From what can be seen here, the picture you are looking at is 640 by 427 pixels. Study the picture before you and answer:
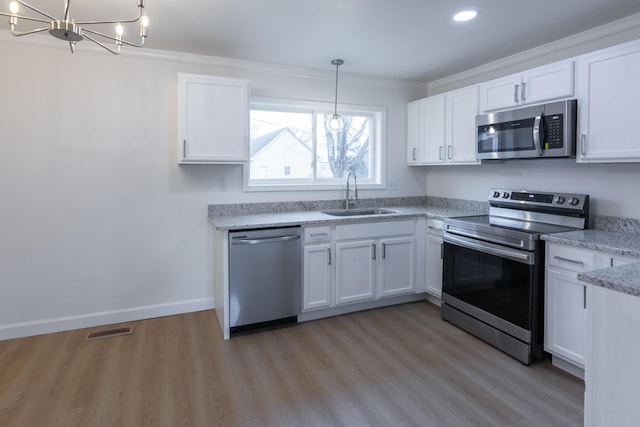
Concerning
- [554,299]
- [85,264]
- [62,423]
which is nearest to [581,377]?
[554,299]

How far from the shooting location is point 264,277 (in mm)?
A: 3037

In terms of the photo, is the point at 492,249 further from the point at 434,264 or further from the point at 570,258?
the point at 434,264

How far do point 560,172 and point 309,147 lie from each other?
2278mm

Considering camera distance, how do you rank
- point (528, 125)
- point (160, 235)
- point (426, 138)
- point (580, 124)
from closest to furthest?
point (580, 124) → point (528, 125) → point (160, 235) → point (426, 138)

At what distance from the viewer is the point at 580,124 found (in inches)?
99.7

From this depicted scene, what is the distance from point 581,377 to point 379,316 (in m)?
1.54

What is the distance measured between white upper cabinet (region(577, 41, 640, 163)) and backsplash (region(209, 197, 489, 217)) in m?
1.29

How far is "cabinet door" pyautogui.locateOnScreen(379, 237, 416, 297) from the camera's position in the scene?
11.6 feet

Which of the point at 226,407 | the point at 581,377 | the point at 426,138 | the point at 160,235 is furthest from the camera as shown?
the point at 426,138

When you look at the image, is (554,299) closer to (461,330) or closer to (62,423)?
(461,330)

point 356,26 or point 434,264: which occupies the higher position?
point 356,26

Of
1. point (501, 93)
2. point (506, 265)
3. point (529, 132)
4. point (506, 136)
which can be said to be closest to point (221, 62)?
point (501, 93)

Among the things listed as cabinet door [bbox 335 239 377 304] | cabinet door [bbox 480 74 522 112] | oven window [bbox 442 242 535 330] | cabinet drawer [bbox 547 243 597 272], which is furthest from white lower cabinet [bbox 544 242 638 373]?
cabinet door [bbox 335 239 377 304]

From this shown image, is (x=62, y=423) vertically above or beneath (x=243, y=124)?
beneath
